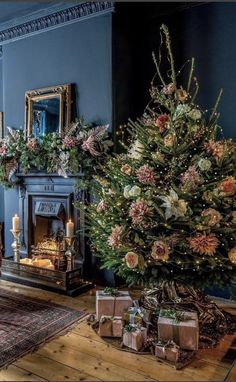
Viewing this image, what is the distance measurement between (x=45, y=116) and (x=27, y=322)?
2502 mm

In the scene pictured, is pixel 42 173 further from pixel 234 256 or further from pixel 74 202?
pixel 234 256

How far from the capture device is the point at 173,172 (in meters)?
2.74

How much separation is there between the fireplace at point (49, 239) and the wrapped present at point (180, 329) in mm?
1340

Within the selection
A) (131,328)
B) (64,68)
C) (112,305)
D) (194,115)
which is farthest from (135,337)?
(64,68)

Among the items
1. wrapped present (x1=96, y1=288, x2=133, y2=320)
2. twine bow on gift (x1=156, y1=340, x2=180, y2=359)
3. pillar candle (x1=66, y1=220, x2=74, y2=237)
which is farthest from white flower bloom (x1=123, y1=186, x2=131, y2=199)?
pillar candle (x1=66, y1=220, x2=74, y2=237)

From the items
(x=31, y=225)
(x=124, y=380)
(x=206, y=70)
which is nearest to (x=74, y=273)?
(x=31, y=225)

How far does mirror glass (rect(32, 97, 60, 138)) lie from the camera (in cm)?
418

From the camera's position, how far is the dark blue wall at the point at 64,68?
3832 mm

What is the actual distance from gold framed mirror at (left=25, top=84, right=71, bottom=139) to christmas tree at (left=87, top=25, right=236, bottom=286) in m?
1.48

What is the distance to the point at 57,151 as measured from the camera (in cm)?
396

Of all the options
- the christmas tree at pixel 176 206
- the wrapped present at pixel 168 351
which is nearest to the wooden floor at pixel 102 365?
the wrapped present at pixel 168 351

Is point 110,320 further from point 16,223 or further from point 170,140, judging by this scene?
point 16,223

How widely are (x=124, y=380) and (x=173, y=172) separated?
1526mm

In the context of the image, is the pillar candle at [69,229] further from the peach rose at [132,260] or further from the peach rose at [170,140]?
the peach rose at [170,140]
